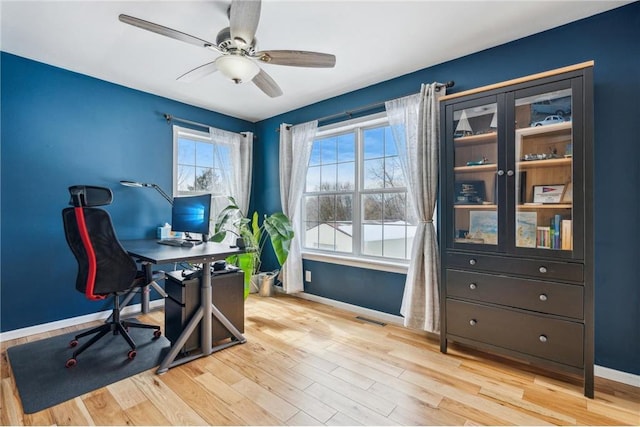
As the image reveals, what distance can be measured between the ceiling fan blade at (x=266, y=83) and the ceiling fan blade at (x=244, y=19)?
14.0 inches

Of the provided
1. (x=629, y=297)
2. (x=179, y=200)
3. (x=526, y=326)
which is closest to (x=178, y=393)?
(x=179, y=200)

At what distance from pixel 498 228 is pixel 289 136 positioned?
268 cm

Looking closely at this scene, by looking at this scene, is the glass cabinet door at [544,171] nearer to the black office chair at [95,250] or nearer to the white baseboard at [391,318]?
the white baseboard at [391,318]

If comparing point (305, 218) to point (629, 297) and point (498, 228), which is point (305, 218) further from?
point (629, 297)

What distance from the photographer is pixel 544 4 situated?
1.91 metres

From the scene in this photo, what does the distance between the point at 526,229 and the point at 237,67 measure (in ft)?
7.19

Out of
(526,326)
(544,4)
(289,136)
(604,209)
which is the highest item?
(544,4)

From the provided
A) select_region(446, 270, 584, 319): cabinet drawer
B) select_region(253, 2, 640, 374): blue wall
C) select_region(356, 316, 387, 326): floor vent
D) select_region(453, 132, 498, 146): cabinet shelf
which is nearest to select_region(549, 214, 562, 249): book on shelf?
select_region(446, 270, 584, 319): cabinet drawer

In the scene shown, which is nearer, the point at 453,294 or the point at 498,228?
the point at 498,228

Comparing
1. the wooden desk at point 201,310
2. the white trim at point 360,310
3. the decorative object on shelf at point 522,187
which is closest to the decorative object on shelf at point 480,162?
the decorative object on shelf at point 522,187

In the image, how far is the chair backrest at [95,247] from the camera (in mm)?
2035

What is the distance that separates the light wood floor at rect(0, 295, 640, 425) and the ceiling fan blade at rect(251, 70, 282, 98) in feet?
6.82

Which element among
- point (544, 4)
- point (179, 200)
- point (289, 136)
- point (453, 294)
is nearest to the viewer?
point (544, 4)

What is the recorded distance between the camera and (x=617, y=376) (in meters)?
1.95
